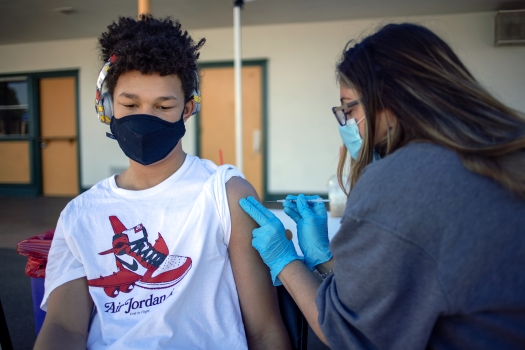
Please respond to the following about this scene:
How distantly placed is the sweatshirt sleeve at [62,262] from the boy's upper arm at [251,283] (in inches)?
22.6

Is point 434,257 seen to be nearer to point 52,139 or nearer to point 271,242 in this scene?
point 271,242

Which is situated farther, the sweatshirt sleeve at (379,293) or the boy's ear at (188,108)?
the boy's ear at (188,108)

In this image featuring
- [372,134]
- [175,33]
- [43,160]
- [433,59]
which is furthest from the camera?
→ [43,160]

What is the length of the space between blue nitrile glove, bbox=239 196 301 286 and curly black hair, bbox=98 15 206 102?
555 millimetres

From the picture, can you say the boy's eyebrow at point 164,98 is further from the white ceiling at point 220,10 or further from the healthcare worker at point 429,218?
the white ceiling at point 220,10

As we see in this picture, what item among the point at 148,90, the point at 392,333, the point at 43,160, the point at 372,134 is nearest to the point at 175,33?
the point at 148,90

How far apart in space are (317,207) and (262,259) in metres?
0.39

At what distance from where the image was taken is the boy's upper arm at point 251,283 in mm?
1358

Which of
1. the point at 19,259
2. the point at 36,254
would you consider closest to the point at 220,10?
the point at 19,259

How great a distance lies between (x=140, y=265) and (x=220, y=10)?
4.82m

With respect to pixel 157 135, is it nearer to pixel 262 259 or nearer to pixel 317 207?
pixel 262 259

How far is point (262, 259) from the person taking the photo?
54.4 inches

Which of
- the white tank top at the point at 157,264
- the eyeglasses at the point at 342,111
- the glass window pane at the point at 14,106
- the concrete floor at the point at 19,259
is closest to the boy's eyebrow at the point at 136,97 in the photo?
the white tank top at the point at 157,264

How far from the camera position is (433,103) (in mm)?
969
